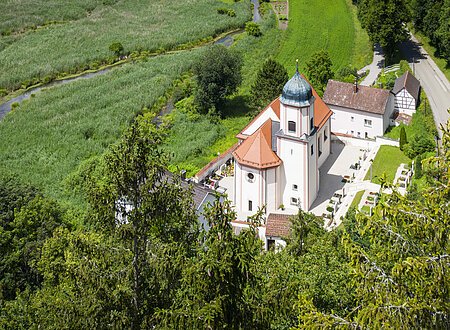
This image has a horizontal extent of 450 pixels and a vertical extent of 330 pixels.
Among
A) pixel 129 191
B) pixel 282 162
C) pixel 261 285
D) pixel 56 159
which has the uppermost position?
pixel 129 191

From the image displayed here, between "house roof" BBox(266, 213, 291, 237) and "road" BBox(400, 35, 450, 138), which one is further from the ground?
"road" BBox(400, 35, 450, 138)

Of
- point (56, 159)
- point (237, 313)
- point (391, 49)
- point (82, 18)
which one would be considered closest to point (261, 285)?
point (237, 313)

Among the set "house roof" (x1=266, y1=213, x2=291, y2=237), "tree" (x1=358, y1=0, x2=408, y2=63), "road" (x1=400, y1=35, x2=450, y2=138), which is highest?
"tree" (x1=358, y1=0, x2=408, y2=63)

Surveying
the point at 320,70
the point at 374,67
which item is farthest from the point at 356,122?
the point at 374,67

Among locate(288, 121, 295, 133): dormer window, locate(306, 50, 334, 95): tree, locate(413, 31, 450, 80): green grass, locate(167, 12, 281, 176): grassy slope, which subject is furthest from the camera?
locate(413, 31, 450, 80): green grass

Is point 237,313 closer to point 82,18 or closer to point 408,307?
point 408,307

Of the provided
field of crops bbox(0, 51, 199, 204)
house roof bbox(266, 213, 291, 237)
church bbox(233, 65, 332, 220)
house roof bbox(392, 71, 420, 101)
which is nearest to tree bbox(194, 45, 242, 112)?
field of crops bbox(0, 51, 199, 204)

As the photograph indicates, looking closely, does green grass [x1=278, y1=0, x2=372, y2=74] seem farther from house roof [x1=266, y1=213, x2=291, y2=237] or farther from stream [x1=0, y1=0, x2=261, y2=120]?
house roof [x1=266, y1=213, x2=291, y2=237]
